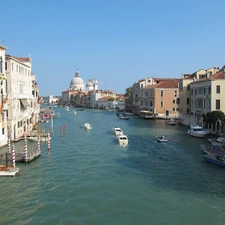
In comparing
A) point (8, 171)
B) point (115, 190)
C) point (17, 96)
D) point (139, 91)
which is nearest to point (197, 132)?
point (17, 96)

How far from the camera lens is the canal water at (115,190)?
1009 centimetres

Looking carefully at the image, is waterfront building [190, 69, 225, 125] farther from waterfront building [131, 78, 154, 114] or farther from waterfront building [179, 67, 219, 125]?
waterfront building [131, 78, 154, 114]

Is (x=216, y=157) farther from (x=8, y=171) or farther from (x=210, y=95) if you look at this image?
(x=210, y=95)

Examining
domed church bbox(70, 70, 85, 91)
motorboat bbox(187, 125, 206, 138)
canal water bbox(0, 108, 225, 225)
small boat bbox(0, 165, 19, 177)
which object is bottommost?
canal water bbox(0, 108, 225, 225)

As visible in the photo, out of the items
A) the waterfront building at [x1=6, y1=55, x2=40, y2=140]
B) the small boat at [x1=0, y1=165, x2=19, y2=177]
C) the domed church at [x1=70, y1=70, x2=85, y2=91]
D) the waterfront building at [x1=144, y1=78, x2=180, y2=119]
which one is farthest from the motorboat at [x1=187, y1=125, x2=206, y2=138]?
the domed church at [x1=70, y1=70, x2=85, y2=91]

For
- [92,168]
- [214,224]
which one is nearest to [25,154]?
[92,168]

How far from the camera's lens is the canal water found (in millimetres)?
10086

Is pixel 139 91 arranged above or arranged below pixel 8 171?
above

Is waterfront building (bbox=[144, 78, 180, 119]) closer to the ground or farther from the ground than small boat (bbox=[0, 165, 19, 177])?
farther from the ground

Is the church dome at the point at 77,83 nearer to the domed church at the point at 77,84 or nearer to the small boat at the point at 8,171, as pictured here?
the domed church at the point at 77,84

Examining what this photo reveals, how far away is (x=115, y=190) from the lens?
Answer: 41.0 feet

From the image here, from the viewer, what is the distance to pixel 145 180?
45.3ft

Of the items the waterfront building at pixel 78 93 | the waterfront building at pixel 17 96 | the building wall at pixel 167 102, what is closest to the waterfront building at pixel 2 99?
the waterfront building at pixel 17 96

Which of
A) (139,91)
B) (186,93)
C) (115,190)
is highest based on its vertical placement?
(139,91)
